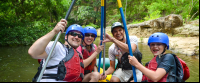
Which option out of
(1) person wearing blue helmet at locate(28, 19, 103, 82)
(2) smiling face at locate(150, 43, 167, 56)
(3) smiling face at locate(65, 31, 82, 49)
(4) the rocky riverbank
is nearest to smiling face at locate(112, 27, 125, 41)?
(2) smiling face at locate(150, 43, 167, 56)

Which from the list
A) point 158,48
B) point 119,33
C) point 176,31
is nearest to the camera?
point 158,48

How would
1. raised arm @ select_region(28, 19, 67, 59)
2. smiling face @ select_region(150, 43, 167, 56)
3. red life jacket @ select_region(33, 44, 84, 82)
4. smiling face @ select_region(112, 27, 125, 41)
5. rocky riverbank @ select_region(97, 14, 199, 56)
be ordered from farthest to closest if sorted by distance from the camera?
1. rocky riverbank @ select_region(97, 14, 199, 56)
2. smiling face @ select_region(112, 27, 125, 41)
3. smiling face @ select_region(150, 43, 167, 56)
4. red life jacket @ select_region(33, 44, 84, 82)
5. raised arm @ select_region(28, 19, 67, 59)

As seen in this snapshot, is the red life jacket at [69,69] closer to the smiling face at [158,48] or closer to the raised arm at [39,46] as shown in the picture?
the raised arm at [39,46]

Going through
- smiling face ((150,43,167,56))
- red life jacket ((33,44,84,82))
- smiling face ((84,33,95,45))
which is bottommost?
red life jacket ((33,44,84,82))

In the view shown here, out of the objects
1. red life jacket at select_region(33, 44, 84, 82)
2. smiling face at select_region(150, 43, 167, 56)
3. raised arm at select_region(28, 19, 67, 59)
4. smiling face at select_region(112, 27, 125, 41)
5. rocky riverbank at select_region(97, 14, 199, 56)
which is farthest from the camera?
rocky riverbank at select_region(97, 14, 199, 56)

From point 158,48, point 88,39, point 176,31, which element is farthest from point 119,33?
point 176,31

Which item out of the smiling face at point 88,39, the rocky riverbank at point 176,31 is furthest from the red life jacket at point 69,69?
the rocky riverbank at point 176,31

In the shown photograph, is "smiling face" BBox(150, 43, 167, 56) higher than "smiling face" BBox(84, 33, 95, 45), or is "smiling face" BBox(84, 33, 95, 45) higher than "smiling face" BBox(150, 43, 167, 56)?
"smiling face" BBox(84, 33, 95, 45)

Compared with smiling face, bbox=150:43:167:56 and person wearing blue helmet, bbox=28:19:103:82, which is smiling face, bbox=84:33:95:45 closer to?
person wearing blue helmet, bbox=28:19:103:82

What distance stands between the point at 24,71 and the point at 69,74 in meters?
4.07

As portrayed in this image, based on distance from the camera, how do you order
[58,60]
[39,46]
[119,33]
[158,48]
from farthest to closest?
[119,33]
[158,48]
[58,60]
[39,46]

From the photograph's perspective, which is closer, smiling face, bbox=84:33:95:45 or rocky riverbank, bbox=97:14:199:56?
smiling face, bbox=84:33:95:45

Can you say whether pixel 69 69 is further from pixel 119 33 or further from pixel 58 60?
pixel 119 33

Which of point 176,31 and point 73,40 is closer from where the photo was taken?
point 73,40
